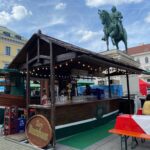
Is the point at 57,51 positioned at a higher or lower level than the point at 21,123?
higher

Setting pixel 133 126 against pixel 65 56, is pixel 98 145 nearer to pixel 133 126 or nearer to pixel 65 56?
pixel 133 126

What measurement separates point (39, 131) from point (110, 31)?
1976cm

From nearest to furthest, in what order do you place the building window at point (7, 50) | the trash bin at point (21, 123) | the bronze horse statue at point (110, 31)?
1. the trash bin at point (21, 123)
2. the bronze horse statue at point (110, 31)
3. the building window at point (7, 50)

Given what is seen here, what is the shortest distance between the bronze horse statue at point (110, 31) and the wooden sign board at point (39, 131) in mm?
18219

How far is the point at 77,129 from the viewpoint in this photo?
6.83m

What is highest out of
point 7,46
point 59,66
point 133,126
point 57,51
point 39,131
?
point 7,46

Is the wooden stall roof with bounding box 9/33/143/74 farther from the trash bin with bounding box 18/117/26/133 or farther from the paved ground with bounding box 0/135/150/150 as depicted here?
the paved ground with bounding box 0/135/150/150

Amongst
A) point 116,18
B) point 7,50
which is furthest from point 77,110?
point 7,50

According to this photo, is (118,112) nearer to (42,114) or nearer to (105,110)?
(105,110)

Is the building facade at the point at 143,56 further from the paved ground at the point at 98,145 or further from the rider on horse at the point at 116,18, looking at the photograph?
the paved ground at the point at 98,145

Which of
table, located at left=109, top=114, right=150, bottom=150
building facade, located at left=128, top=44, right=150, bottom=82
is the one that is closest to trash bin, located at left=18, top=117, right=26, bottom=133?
table, located at left=109, top=114, right=150, bottom=150

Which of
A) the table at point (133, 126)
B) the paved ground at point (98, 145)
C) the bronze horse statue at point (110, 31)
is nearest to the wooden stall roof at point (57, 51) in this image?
the table at point (133, 126)

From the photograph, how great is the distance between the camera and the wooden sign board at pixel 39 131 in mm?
5242

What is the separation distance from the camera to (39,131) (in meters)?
5.50
